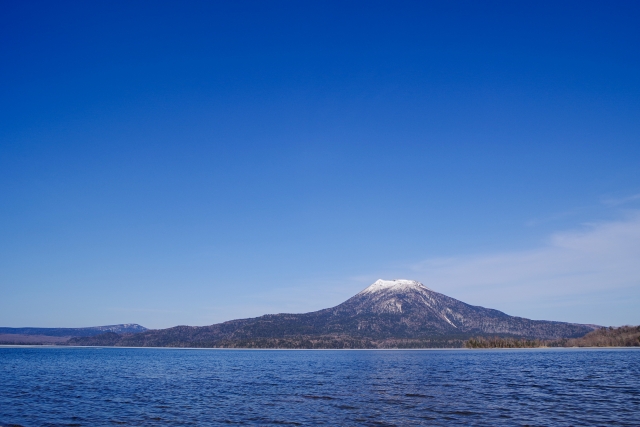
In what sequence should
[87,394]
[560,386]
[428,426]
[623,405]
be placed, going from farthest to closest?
[560,386] → [87,394] → [623,405] → [428,426]

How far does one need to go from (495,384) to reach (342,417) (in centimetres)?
3791

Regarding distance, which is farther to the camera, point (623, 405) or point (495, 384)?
point (495, 384)

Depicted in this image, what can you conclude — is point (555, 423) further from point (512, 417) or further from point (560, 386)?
point (560, 386)

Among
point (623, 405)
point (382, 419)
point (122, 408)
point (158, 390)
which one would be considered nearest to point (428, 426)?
point (382, 419)

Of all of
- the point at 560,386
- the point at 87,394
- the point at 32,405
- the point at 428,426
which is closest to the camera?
the point at 428,426

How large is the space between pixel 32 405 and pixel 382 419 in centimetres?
3819

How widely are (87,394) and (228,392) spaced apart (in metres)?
18.3

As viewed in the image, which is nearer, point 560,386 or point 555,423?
point 555,423

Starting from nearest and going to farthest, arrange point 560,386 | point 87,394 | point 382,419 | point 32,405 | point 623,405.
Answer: point 382,419 < point 623,405 < point 32,405 < point 87,394 < point 560,386

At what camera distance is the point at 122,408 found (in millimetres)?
48281

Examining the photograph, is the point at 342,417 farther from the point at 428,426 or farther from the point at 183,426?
the point at 183,426

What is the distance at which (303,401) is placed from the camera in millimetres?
52250

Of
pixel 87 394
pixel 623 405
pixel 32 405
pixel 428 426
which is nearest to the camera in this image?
pixel 428 426

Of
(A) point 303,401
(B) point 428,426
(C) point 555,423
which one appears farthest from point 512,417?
(A) point 303,401
